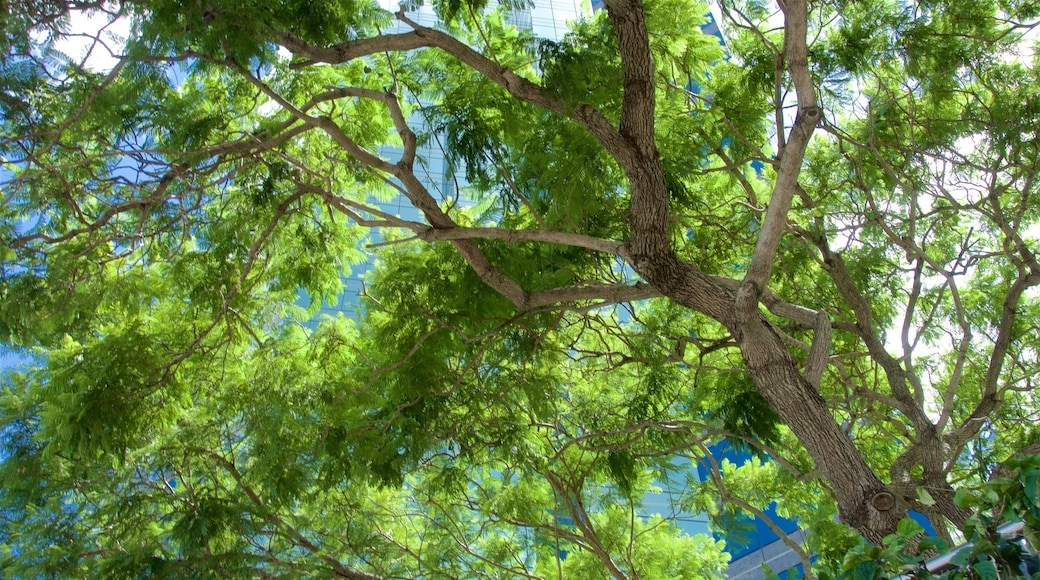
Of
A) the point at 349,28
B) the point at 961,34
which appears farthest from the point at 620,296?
the point at 961,34

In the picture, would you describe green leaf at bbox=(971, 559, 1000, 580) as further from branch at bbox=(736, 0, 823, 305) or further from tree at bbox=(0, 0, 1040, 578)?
branch at bbox=(736, 0, 823, 305)

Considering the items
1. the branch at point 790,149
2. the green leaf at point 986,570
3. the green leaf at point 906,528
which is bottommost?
the green leaf at point 986,570

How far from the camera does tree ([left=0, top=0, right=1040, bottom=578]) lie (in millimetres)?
4980

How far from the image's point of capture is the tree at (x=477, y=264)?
16.3ft

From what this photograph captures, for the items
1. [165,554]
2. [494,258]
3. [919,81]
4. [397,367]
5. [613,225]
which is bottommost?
[165,554]

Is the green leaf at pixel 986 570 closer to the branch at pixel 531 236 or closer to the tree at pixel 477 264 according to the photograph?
the tree at pixel 477 264

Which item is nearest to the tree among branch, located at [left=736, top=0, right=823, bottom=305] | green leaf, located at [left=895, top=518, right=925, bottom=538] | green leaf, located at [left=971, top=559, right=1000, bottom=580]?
branch, located at [left=736, top=0, right=823, bottom=305]

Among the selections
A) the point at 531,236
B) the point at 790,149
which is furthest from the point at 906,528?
the point at 531,236

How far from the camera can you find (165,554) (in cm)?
664

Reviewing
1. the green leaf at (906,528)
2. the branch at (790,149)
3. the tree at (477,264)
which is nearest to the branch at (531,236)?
the tree at (477,264)

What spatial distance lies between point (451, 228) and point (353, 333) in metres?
2.42

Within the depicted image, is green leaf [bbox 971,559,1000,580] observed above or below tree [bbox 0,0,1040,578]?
below

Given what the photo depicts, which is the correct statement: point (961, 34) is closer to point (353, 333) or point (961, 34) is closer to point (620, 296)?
point (620, 296)

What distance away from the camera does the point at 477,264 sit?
560 centimetres
